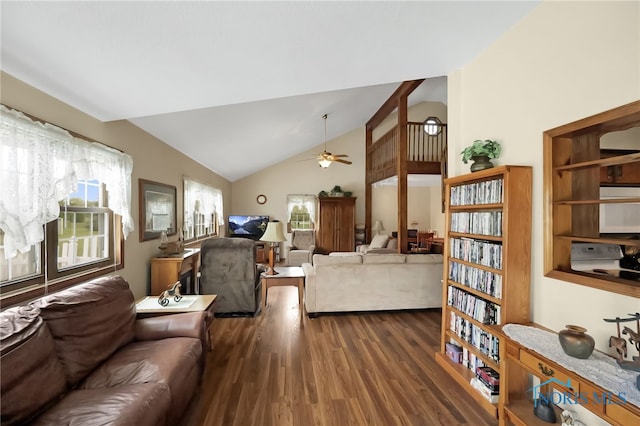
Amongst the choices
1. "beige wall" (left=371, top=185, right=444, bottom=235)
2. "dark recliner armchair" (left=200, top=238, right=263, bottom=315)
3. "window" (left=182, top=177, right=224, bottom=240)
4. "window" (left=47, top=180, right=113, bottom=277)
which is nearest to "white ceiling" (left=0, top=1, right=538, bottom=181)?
"window" (left=47, top=180, right=113, bottom=277)

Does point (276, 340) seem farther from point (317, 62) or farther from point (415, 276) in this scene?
point (317, 62)

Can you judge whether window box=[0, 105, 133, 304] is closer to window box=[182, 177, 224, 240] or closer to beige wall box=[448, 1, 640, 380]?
window box=[182, 177, 224, 240]

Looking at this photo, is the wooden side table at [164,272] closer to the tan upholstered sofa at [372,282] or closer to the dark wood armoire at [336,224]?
the tan upholstered sofa at [372,282]

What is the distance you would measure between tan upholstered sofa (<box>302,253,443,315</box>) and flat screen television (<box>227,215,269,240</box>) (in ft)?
13.5

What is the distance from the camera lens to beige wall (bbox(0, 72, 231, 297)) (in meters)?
1.83

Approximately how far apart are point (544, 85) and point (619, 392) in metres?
1.71

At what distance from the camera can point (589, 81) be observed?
1.53 meters

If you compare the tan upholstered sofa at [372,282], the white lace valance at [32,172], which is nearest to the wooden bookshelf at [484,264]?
the tan upholstered sofa at [372,282]

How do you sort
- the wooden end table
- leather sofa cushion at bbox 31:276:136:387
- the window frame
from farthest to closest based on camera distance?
the window frame
the wooden end table
leather sofa cushion at bbox 31:276:136:387

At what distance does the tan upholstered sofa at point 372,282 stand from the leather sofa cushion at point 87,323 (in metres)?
2.16

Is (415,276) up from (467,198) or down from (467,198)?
down

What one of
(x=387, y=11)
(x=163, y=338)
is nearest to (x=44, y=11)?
(x=387, y=11)

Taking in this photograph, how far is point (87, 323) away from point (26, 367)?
44 cm

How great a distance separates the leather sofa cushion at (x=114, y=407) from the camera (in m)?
1.25
